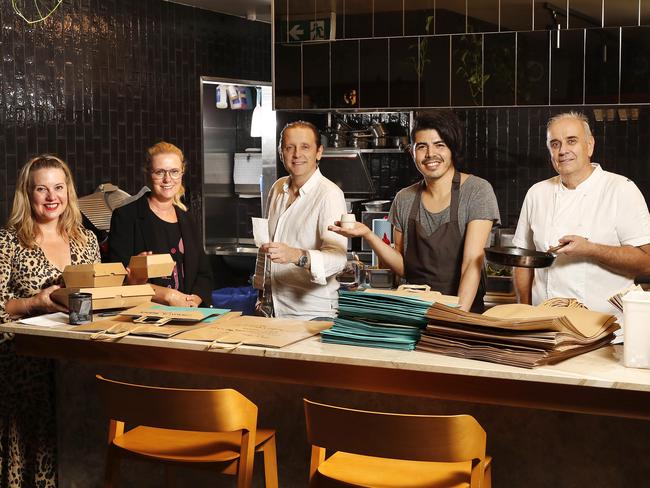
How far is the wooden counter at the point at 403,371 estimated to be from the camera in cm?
256

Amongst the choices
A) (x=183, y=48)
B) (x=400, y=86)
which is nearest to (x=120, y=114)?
(x=183, y=48)

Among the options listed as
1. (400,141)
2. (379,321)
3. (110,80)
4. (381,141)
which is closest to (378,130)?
(381,141)

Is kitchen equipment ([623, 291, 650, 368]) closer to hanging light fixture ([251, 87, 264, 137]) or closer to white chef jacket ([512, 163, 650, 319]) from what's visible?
white chef jacket ([512, 163, 650, 319])

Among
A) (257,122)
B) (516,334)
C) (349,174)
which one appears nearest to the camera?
(516,334)

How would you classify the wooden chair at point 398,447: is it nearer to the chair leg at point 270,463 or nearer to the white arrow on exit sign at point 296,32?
the chair leg at point 270,463

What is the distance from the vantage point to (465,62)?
6293 millimetres

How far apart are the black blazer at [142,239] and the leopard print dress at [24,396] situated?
1.38ft

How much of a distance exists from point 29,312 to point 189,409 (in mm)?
1264

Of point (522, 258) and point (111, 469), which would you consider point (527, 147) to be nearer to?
point (522, 258)

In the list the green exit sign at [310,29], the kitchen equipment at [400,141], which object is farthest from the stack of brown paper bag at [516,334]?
the kitchen equipment at [400,141]

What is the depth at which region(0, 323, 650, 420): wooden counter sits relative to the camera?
2.56 meters

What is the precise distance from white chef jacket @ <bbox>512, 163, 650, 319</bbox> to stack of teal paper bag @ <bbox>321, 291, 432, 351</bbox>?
1387mm

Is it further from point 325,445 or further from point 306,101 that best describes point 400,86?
point 325,445

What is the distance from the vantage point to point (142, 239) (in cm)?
420
